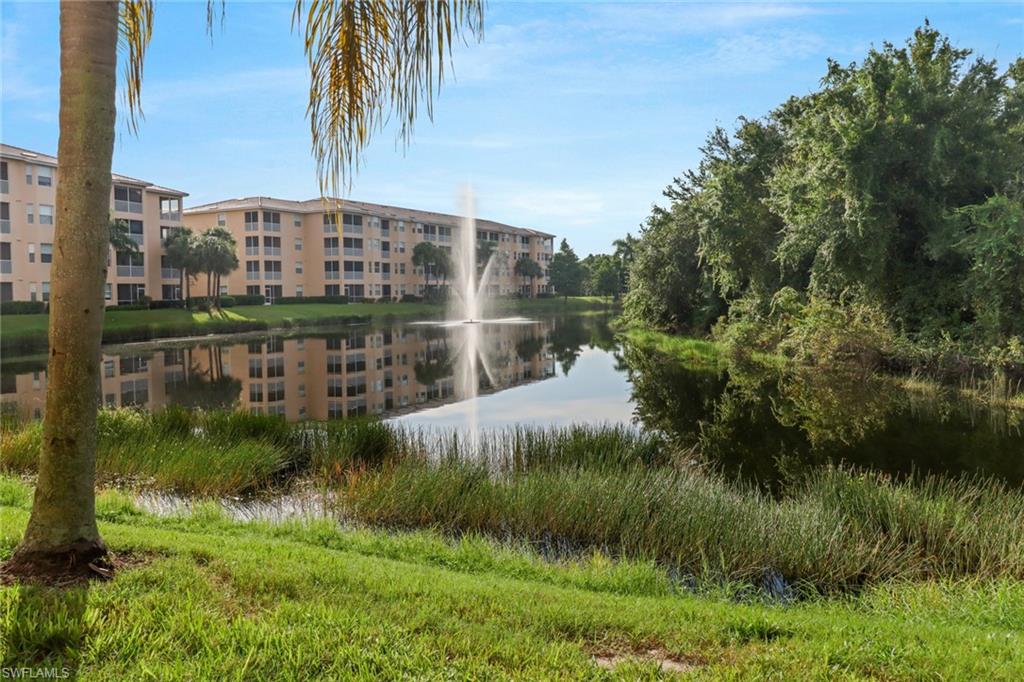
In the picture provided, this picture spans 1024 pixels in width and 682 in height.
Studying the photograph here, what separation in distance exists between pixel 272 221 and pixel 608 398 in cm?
5621

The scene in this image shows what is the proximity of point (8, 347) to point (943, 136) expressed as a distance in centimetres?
3851

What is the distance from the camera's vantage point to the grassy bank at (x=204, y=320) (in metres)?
36.0

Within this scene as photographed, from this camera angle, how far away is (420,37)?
4.55 meters

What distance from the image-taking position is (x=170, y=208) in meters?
57.3

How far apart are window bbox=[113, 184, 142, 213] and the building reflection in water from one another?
1737 cm

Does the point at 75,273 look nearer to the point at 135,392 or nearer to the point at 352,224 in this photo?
the point at 135,392

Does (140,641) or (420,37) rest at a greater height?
(420,37)

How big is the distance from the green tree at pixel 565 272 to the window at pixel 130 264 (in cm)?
5962

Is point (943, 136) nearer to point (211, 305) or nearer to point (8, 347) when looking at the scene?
point (8, 347)

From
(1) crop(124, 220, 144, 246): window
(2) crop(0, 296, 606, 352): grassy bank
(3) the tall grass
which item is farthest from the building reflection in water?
(1) crop(124, 220, 144, 246): window

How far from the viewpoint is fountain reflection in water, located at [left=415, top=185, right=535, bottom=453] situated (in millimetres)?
22969

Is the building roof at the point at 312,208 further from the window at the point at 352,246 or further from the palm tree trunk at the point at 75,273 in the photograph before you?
the palm tree trunk at the point at 75,273

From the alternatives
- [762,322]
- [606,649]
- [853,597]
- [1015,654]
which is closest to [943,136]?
[762,322]

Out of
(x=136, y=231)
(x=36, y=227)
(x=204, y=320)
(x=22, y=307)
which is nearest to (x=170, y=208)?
(x=136, y=231)
